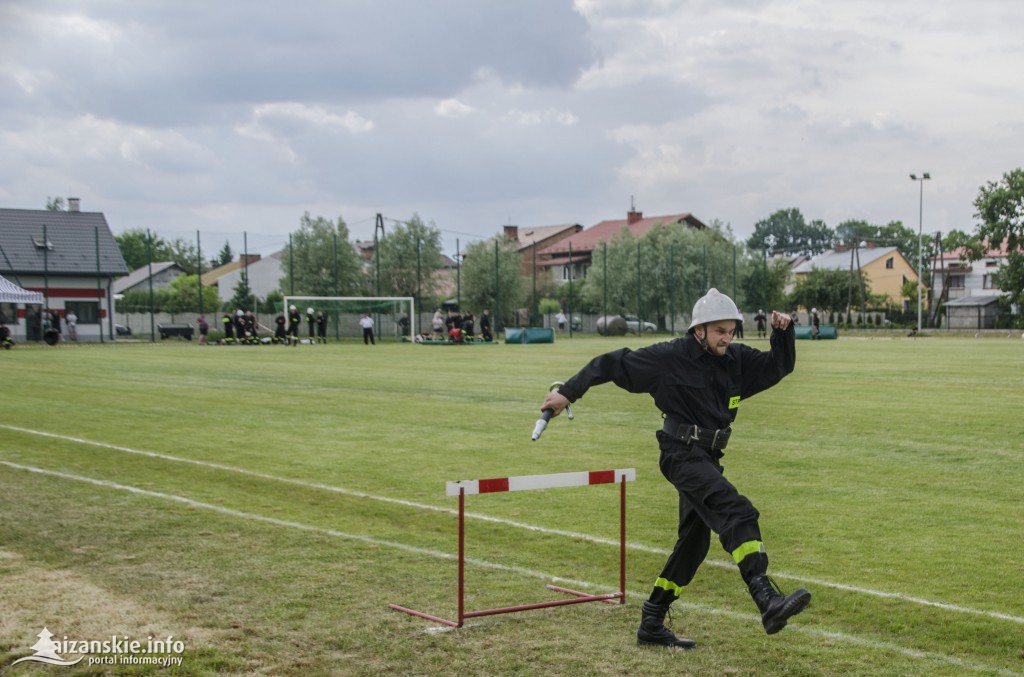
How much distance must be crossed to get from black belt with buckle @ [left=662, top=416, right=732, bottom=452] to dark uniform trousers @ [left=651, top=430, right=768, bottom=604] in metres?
0.03

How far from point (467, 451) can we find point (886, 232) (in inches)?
6897

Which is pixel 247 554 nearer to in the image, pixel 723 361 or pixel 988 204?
pixel 723 361

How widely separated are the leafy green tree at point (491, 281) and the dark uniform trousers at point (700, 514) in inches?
2633

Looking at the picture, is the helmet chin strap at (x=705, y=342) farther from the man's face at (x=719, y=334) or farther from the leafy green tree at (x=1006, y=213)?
the leafy green tree at (x=1006, y=213)

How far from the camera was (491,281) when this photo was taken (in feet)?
260

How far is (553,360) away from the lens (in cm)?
3628

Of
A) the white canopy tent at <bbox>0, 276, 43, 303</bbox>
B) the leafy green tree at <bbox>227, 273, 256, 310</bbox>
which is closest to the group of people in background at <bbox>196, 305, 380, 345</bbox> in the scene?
the white canopy tent at <bbox>0, 276, 43, 303</bbox>

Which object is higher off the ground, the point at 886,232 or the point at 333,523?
the point at 886,232

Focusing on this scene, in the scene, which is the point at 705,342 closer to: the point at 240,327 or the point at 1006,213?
the point at 240,327

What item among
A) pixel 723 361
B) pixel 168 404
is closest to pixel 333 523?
pixel 723 361

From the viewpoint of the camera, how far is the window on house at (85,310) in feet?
196

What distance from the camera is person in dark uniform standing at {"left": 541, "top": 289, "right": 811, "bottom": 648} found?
19.9 feet

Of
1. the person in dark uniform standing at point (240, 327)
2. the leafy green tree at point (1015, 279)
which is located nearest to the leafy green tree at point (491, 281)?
the person in dark uniform standing at point (240, 327)

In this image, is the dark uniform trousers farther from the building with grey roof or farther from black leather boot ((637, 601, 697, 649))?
the building with grey roof
